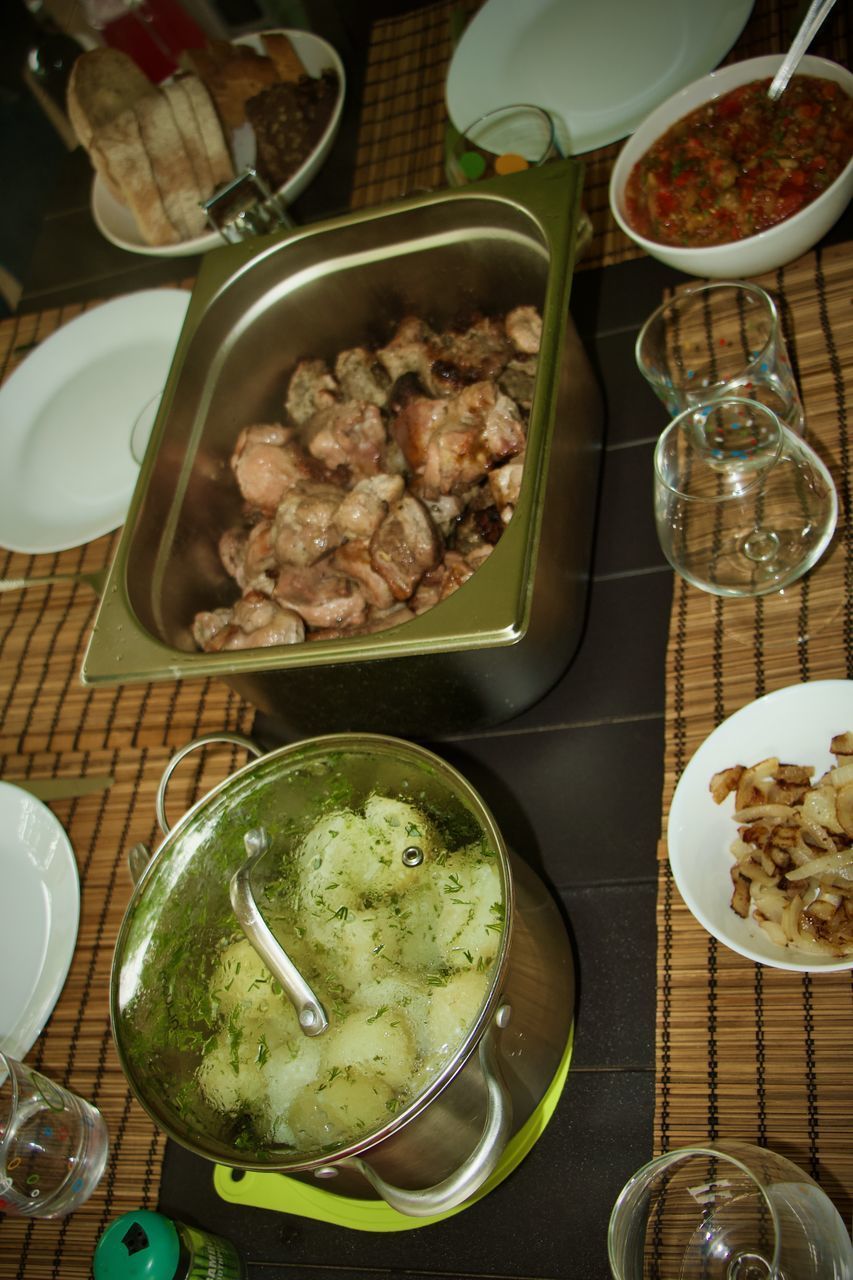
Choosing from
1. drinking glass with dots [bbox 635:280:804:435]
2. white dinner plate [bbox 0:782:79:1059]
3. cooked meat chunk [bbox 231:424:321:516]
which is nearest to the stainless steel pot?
white dinner plate [bbox 0:782:79:1059]

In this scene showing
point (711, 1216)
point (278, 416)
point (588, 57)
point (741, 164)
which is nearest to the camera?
point (711, 1216)

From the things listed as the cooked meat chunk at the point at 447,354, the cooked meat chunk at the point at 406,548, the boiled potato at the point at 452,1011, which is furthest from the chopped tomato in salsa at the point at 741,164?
the boiled potato at the point at 452,1011

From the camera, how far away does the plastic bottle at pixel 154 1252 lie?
1194 millimetres

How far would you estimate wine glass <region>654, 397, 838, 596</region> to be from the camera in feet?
4.35

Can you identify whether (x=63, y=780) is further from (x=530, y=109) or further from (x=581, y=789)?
(x=530, y=109)

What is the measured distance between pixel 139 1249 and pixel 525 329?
1.48 m

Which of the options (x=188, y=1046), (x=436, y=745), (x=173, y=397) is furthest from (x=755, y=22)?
(x=188, y=1046)

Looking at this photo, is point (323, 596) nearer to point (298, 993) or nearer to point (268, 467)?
point (268, 467)

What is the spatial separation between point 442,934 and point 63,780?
986mm

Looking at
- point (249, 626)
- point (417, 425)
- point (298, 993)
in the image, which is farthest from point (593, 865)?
point (417, 425)

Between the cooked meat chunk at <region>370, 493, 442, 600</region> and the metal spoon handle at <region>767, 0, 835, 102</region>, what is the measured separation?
3.12ft

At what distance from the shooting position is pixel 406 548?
1.56 meters

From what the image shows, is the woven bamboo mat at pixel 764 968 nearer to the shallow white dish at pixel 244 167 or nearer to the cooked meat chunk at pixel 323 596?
the cooked meat chunk at pixel 323 596

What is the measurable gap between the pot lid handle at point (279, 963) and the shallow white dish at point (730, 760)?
1.52 feet
